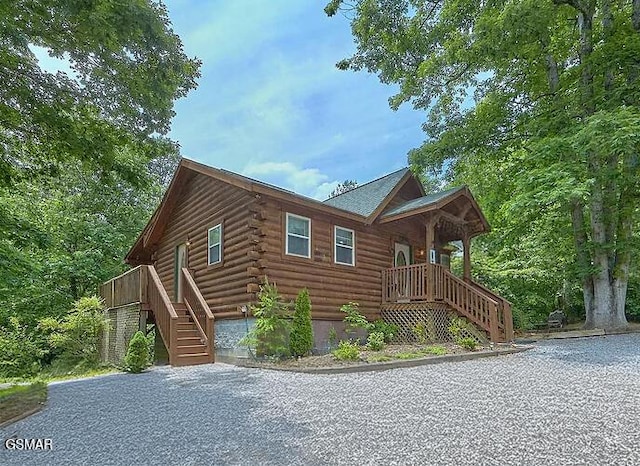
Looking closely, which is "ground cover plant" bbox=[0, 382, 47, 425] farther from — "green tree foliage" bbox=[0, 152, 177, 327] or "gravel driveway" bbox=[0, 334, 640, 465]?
"green tree foliage" bbox=[0, 152, 177, 327]

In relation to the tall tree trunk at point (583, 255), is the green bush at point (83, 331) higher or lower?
lower

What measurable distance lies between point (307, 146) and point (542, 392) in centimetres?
5006

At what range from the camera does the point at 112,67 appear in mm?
8375

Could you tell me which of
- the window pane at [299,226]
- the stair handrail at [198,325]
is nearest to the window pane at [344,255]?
the window pane at [299,226]

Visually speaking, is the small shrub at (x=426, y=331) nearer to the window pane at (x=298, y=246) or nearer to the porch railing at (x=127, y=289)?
the window pane at (x=298, y=246)

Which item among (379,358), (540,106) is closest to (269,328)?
(379,358)

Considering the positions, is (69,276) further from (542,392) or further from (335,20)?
(542,392)

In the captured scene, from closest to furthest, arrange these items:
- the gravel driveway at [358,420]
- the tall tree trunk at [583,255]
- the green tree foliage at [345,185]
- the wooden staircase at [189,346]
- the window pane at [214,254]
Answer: the gravel driveway at [358,420], the wooden staircase at [189,346], the window pane at [214,254], the tall tree trunk at [583,255], the green tree foliage at [345,185]

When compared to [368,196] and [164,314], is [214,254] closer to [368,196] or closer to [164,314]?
[164,314]

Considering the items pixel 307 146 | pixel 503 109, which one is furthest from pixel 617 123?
pixel 307 146

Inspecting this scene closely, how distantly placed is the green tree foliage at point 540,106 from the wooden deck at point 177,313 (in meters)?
8.12

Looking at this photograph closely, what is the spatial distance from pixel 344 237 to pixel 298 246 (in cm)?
178

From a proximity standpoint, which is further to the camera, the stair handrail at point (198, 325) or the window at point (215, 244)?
the window at point (215, 244)

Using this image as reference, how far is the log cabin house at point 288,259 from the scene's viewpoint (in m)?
10.5
